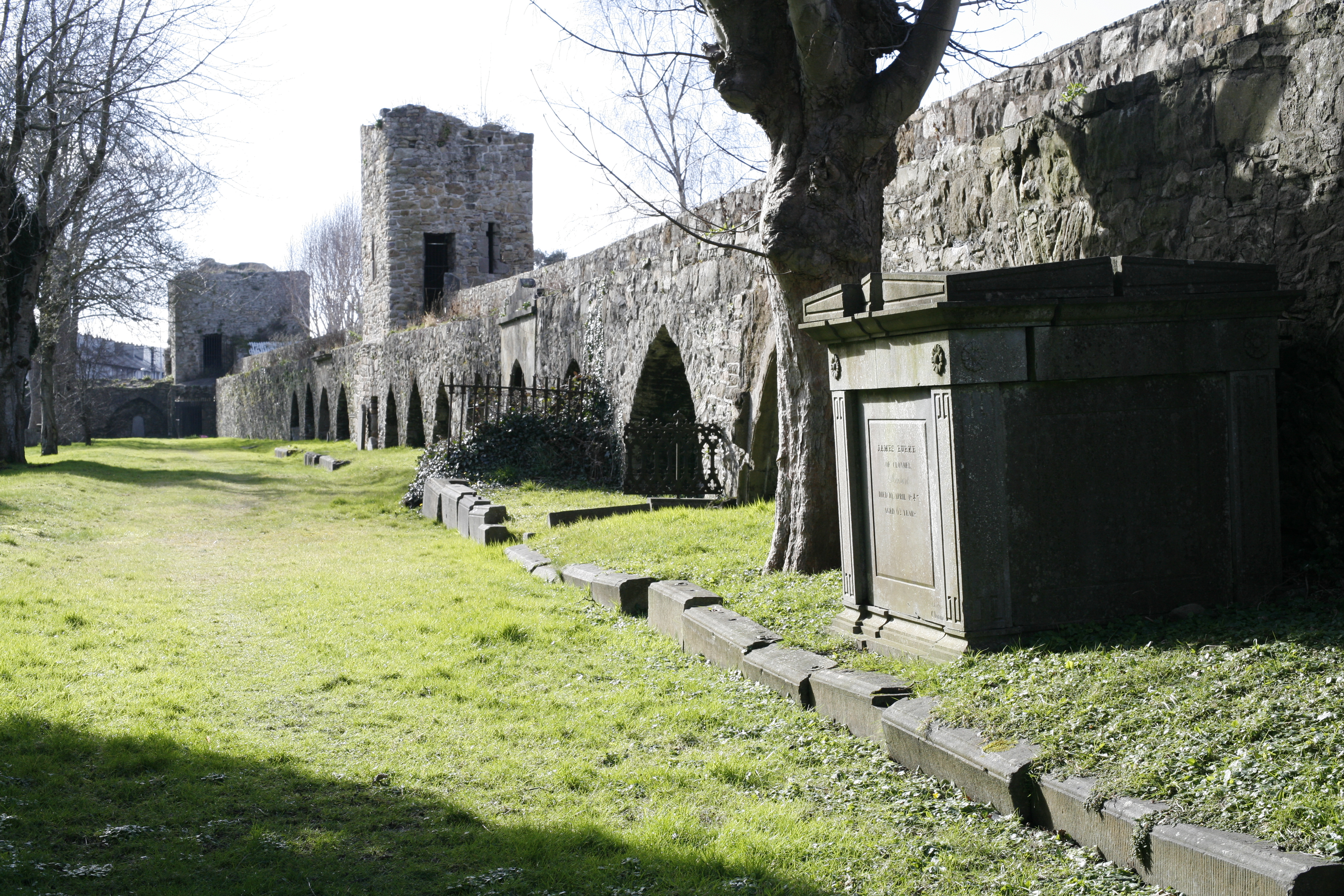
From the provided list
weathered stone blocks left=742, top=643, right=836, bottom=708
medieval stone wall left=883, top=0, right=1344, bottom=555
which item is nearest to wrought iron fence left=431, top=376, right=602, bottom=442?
medieval stone wall left=883, top=0, right=1344, bottom=555

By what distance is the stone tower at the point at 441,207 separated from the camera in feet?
81.4

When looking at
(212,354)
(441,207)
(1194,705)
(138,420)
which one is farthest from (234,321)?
(1194,705)

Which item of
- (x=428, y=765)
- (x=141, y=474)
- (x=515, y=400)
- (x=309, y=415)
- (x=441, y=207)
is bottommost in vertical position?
(x=428, y=765)

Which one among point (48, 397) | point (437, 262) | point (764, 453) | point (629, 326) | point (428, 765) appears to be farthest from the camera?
point (437, 262)

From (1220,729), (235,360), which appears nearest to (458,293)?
(1220,729)

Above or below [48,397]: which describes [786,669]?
below

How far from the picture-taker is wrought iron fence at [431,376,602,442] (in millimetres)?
13719

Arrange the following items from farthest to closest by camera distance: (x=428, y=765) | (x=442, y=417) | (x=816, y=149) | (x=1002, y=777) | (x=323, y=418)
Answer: (x=323, y=418) < (x=442, y=417) < (x=816, y=149) < (x=428, y=765) < (x=1002, y=777)

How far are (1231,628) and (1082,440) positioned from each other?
31.7 inches

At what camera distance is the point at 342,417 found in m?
30.4

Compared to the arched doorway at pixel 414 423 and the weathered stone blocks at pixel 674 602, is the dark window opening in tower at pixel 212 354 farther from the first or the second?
the weathered stone blocks at pixel 674 602

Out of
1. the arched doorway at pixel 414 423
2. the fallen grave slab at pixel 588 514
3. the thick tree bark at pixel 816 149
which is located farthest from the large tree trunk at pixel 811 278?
the arched doorway at pixel 414 423

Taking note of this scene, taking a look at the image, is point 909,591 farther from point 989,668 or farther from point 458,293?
point 458,293

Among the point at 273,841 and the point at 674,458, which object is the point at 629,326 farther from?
the point at 273,841
